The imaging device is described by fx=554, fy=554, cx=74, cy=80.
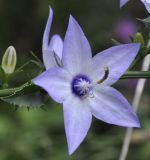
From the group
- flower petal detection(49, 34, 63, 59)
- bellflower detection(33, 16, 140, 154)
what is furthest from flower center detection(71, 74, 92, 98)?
flower petal detection(49, 34, 63, 59)

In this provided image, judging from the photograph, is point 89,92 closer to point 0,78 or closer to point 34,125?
point 0,78

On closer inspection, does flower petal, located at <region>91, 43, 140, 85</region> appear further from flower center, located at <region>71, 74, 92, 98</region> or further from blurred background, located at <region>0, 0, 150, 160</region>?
blurred background, located at <region>0, 0, 150, 160</region>

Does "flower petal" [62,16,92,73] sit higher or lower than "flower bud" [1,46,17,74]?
higher

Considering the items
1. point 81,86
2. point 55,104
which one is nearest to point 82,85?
point 81,86

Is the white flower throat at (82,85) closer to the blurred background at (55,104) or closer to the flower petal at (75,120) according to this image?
the flower petal at (75,120)

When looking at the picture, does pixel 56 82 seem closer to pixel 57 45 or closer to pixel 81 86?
pixel 81 86

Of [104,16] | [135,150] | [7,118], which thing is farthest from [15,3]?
[135,150]
